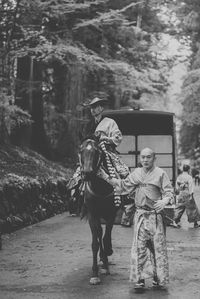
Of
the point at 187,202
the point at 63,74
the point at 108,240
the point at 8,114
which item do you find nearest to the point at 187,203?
the point at 187,202

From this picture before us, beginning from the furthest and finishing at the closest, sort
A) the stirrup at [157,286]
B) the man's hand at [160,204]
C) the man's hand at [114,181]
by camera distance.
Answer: the man's hand at [114,181] → the stirrup at [157,286] → the man's hand at [160,204]

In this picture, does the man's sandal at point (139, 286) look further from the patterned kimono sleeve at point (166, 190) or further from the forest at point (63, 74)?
the forest at point (63, 74)

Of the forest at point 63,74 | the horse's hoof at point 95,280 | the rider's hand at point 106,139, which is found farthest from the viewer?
the forest at point 63,74

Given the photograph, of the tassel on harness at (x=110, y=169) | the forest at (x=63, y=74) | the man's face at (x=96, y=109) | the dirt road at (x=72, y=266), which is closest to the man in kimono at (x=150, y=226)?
the dirt road at (x=72, y=266)

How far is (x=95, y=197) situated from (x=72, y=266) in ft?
4.60

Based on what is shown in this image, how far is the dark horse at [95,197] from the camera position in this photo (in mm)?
6902

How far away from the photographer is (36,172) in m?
15.8

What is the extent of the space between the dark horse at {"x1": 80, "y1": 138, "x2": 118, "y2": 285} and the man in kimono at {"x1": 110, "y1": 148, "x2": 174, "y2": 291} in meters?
0.68

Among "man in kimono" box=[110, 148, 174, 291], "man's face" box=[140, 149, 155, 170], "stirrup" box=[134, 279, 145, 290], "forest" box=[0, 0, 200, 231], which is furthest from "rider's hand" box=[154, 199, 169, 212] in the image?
"forest" box=[0, 0, 200, 231]

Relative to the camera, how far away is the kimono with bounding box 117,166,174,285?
635cm

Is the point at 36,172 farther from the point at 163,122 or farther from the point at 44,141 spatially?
the point at 44,141

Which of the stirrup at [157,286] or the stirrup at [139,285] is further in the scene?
the stirrup at [157,286]

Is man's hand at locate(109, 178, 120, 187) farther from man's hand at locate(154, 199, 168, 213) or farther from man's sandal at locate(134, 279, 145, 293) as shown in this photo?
man's sandal at locate(134, 279, 145, 293)

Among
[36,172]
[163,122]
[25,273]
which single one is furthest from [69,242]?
[163,122]
